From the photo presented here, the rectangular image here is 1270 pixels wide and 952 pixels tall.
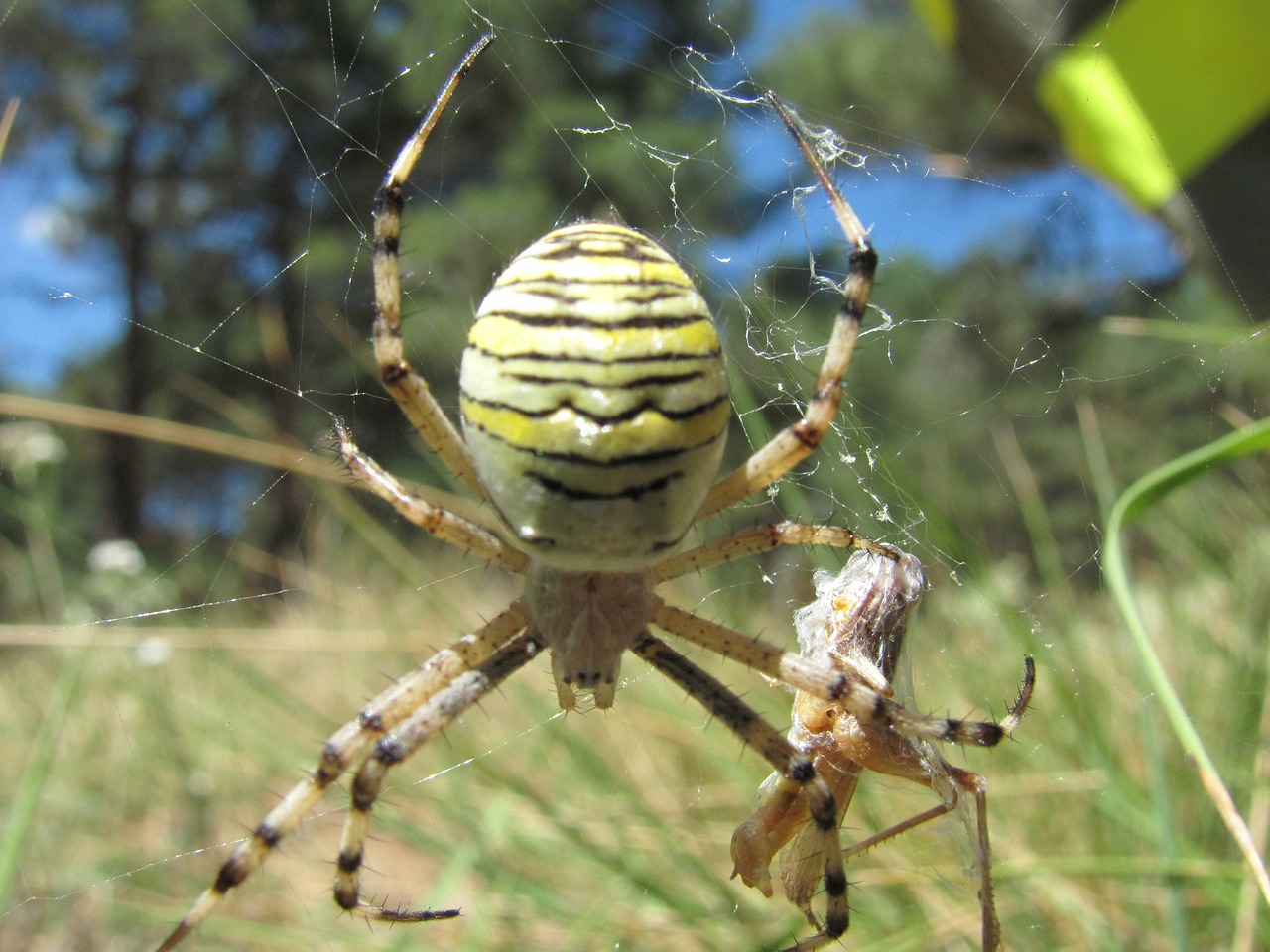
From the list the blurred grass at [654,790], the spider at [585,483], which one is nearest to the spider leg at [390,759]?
the spider at [585,483]

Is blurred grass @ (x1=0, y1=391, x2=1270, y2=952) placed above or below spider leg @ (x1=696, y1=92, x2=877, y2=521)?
below

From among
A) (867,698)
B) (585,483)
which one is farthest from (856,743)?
(585,483)

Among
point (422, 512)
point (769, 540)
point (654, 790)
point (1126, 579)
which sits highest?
point (1126, 579)

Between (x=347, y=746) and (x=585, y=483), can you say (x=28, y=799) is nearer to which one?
(x=347, y=746)

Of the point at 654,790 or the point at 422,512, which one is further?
the point at 654,790

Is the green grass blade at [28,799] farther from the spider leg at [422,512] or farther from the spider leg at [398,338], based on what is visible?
the spider leg at [398,338]

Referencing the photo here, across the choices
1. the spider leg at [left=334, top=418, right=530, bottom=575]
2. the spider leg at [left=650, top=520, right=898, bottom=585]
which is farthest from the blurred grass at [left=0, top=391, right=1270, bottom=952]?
the spider leg at [left=334, top=418, right=530, bottom=575]

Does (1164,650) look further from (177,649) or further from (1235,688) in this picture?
(177,649)

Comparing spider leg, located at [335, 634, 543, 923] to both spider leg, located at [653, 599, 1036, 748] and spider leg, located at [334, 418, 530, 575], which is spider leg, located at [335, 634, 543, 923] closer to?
spider leg, located at [334, 418, 530, 575]

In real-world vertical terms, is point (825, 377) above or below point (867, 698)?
above
